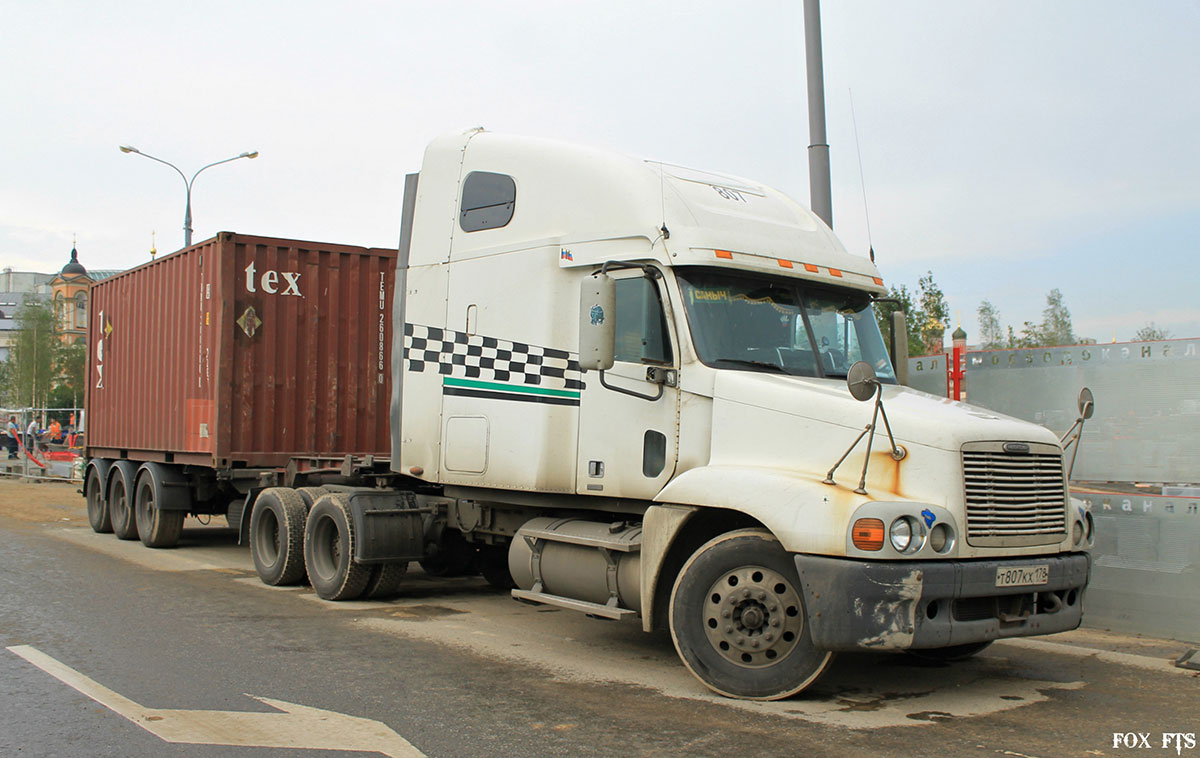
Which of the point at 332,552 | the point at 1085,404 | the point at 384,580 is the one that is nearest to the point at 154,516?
the point at 332,552

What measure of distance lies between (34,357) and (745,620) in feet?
313

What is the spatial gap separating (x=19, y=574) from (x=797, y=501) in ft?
28.0

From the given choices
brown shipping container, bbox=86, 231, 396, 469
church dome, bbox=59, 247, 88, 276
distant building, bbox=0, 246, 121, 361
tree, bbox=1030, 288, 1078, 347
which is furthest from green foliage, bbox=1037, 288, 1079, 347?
church dome, bbox=59, 247, 88, 276

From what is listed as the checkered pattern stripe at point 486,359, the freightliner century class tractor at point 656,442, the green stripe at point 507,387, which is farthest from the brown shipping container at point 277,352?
the green stripe at point 507,387

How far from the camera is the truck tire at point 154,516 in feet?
43.9

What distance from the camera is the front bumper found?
5574 mm

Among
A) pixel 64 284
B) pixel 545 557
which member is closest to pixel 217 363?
pixel 545 557

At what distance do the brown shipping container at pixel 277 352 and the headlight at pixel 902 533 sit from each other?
6822 mm

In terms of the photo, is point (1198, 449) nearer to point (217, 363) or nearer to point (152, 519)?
point (217, 363)

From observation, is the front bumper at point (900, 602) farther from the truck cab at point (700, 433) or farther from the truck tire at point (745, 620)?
the truck tire at point (745, 620)

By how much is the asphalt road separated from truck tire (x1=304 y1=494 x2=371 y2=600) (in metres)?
0.23

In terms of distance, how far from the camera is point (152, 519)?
13617mm

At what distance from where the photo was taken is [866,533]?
18.4ft

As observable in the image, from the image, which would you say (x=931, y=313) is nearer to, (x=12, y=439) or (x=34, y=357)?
(x=12, y=439)
